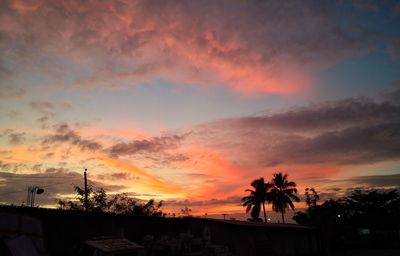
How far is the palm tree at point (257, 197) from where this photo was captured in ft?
215

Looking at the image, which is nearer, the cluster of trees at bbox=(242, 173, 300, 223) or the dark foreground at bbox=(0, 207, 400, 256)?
the dark foreground at bbox=(0, 207, 400, 256)

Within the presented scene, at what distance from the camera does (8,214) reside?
15.8 meters

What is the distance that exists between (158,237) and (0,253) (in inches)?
419

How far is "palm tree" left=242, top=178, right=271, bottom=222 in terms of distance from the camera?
65.6 metres

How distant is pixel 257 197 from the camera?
65.7 m

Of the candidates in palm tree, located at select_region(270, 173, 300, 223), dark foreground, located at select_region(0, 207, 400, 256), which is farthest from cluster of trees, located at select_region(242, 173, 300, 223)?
dark foreground, located at select_region(0, 207, 400, 256)

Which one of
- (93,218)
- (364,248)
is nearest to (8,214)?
(93,218)

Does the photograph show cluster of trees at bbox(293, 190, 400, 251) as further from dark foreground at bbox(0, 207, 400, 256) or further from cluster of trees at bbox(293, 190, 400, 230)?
dark foreground at bbox(0, 207, 400, 256)

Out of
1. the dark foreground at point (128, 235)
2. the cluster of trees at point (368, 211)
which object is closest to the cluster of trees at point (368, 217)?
the cluster of trees at point (368, 211)

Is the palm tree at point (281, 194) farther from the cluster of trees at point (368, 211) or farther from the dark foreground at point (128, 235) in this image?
the dark foreground at point (128, 235)

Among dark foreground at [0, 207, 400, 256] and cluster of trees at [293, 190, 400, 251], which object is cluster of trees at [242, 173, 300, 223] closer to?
cluster of trees at [293, 190, 400, 251]

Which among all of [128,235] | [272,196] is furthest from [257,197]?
[128,235]

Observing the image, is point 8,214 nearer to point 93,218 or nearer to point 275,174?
point 93,218

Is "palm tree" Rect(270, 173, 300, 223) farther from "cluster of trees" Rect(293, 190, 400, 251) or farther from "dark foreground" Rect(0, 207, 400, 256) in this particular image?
"dark foreground" Rect(0, 207, 400, 256)
